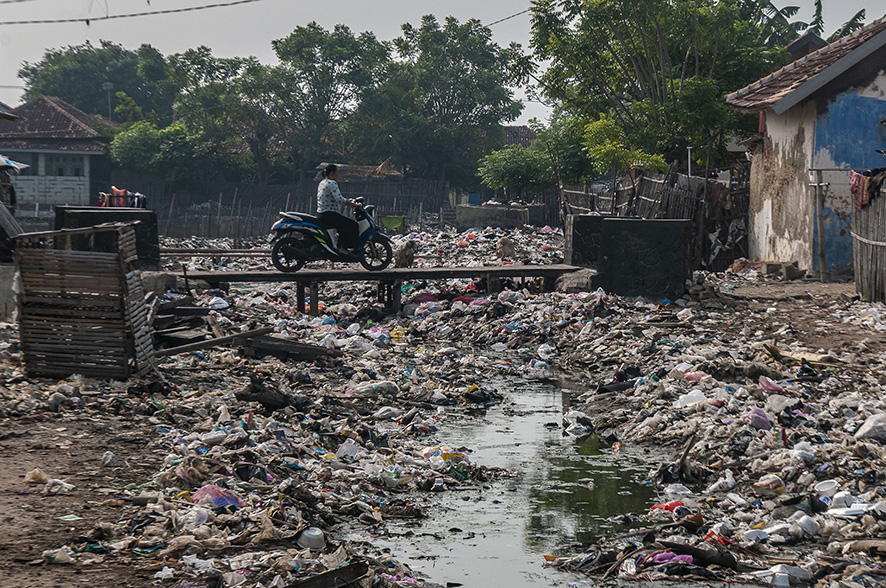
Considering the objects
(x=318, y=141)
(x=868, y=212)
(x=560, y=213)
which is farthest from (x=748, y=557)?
(x=318, y=141)

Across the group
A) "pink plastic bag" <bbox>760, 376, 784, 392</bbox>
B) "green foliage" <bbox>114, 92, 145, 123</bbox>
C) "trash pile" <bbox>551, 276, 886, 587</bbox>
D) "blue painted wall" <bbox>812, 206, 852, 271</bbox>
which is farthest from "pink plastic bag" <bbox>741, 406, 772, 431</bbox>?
"green foliage" <bbox>114, 92, 145, 123</bbox>

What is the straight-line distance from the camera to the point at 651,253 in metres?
11.7

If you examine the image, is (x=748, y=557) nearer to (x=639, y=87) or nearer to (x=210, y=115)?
(x=639, y=87)

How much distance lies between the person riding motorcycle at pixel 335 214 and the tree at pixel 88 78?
41.7 meters

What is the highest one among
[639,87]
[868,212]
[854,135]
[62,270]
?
[639,87]

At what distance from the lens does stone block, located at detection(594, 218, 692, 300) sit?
11.6 meters

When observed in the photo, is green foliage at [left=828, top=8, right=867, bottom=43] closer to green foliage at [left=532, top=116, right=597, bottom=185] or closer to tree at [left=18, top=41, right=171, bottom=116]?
green foliage at [left=532, top=116, right=597, bottom=185]

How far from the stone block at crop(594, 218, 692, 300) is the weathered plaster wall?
316 centimetres

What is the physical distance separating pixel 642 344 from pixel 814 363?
6.72 feet

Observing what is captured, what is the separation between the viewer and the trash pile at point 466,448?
13.4 ft

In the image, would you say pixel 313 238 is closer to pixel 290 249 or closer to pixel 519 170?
pixel 290 249

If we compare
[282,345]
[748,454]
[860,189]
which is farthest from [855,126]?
[282,345]

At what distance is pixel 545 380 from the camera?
909 centimetres

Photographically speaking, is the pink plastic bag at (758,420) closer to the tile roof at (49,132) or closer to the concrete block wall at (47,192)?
the concrete block wall at (47,192)
